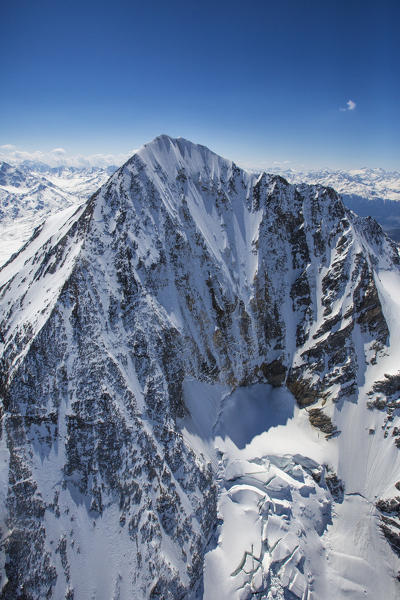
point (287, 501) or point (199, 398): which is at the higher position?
point (199, 398)

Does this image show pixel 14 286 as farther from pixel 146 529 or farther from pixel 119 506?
pixel 146 529

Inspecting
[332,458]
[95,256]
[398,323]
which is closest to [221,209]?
[95,256]

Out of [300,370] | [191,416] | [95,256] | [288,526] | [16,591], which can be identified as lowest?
[288,526]

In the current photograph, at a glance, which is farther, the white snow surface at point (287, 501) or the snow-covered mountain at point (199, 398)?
the white snow surface at point (287, 501)

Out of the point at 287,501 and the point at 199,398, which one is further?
the point at 199,398

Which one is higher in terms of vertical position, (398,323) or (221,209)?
(221,209)

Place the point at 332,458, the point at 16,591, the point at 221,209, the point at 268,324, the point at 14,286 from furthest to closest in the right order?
the point at 221,209 < the point at 268,324 < the point at 14,286 < the point at 332,458 < the point at 16,591

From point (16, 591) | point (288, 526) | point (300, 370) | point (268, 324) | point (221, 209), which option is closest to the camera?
point (16, 591)

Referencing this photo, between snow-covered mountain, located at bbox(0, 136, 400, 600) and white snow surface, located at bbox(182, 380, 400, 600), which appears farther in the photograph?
white snow surface, located at bbox(182, 380, 400, 600)
